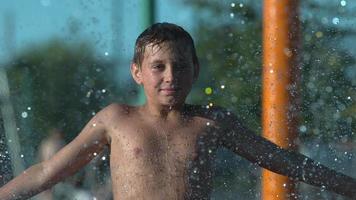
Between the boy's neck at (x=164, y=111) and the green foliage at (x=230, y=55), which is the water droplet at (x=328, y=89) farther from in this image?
the boy's neck at (x=164, y=111)

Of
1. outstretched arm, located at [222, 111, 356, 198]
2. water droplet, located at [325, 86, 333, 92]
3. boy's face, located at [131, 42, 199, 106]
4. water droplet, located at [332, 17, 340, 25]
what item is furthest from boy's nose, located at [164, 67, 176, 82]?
water droplet, located at [332, 17, 340, 25]

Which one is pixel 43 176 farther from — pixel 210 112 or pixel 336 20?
pixel 336 20

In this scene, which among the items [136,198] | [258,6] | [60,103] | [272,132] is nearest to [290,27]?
[272,132]

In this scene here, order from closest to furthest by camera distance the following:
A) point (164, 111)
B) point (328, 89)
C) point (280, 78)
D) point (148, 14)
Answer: point (164, 111) < point (280, 78) < point (148, 14) < point (328, 89)

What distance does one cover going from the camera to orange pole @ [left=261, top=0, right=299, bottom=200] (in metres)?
3.91

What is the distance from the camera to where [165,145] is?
302cm

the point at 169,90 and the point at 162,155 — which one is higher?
the point at 169,90

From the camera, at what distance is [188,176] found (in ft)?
9.80

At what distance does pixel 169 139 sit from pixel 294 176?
1.49 feet

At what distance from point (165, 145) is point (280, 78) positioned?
3.52ft

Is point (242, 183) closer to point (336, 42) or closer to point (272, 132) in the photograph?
point (272, 132)

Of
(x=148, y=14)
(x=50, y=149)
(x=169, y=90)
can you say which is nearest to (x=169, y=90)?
(x=169, y=90)

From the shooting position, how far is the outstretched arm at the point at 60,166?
116 inches

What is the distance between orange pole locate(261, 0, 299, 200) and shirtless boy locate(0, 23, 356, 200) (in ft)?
2.74
